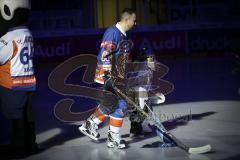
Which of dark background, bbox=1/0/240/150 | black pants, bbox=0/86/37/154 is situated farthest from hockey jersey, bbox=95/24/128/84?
dark background, bbox=1/0/240/150

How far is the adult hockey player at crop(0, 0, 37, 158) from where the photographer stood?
26.1 ft

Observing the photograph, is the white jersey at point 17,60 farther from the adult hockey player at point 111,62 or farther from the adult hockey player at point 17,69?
the adult hockey player at point 111,62

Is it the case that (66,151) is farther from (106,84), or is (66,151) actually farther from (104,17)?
(104,17)

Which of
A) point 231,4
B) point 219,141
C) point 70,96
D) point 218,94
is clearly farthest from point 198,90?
point 231,4

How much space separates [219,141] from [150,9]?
17.9m

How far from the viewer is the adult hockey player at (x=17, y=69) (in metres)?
7.96

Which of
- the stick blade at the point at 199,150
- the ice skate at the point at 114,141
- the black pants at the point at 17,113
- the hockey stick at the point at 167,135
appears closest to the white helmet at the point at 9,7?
the black pants at the point at 17,113

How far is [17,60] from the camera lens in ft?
26.1

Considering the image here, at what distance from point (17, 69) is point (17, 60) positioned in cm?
12

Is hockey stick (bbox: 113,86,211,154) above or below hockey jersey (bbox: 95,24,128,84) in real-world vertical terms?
below

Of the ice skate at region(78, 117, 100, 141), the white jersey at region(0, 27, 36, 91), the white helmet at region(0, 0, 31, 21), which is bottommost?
the ice skate at region(78, 117, 100, 141)

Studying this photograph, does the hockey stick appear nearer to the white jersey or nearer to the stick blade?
the stick blade

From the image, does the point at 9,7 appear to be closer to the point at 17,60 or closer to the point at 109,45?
the point at 17,60

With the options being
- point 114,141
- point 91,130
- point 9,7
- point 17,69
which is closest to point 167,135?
point 114,141
